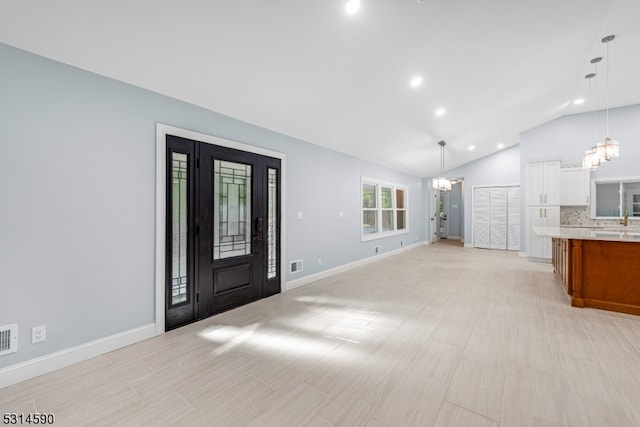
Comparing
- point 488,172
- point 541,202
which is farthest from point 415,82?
point 488,172

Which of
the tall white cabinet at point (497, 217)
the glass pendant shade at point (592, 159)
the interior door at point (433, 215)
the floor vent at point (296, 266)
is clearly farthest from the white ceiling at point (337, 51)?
the interior door at point (433, 215)

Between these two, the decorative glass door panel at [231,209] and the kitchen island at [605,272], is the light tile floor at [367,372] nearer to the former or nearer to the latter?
the kitchen island at [605,272]

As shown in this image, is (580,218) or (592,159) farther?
(580,218)

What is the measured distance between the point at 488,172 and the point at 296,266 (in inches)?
315

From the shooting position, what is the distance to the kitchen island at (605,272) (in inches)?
135

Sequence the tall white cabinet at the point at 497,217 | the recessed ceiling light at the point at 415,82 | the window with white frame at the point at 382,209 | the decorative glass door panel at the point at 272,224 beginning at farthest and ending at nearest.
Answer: the tall white cabinet at the point at 497,217 < the window with white frame at the point at 382,209 < the decorative glass door panel at the point at 272,224 < the recessed ceiling light at the point at 415,82

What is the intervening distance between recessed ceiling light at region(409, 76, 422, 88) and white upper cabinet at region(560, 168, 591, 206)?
18.3 ft

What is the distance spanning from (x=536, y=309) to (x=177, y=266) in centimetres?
461

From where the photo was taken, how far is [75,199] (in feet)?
7.75

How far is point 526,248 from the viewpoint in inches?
287

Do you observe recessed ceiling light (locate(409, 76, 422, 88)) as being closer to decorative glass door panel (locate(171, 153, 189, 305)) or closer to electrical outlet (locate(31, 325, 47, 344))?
decorative glass door panel (locate(171, 153, 189, 305))

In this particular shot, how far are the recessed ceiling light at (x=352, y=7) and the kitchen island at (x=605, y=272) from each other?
388 centimetres

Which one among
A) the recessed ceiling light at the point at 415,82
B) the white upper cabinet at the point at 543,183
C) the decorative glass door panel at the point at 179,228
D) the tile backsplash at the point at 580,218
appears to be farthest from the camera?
the white upper cabinet at the point at 543,183

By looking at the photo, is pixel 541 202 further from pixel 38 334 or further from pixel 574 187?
pixel 38 334
